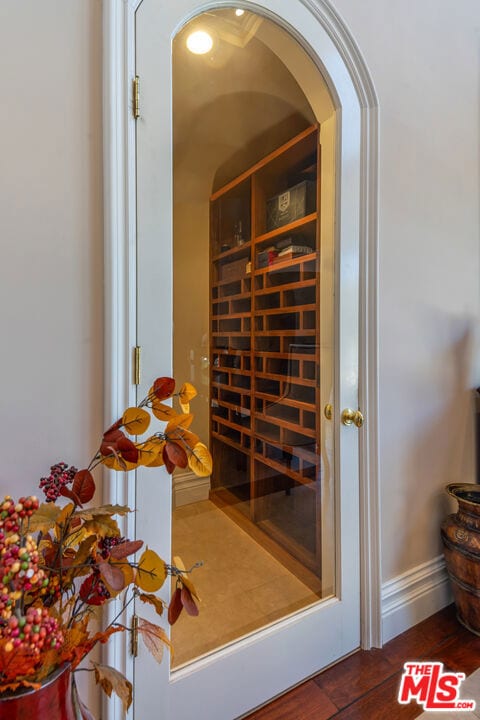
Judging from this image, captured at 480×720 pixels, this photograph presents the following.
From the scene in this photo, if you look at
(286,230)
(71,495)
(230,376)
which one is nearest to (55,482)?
(71,495)

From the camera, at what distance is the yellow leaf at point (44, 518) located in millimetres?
627

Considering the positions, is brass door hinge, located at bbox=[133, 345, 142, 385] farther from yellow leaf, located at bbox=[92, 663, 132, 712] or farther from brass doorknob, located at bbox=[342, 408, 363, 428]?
brass doorknob, located at bbox=[342, 408, 363, 428]

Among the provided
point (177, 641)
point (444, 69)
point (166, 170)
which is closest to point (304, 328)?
point (166, 170)

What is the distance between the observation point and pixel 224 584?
135cm

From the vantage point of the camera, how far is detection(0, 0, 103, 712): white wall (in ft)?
2.65

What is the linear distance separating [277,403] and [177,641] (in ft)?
2.90

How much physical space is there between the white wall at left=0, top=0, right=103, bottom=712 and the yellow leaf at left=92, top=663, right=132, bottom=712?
1.23 feet

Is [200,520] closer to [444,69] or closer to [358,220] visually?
[358,220]

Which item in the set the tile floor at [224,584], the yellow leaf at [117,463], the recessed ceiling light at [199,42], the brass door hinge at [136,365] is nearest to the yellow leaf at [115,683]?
the yellow leaf at [117,463]

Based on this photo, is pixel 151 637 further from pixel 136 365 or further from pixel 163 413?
pixel 136 365

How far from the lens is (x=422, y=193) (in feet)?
5.24

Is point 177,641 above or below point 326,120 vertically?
below

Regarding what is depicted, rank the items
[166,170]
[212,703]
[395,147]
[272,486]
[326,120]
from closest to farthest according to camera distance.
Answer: [166,170]
[212,703]
[326,120]
[395,147]
[272,486]

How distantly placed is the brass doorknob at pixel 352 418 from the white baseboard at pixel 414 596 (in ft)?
2.31
